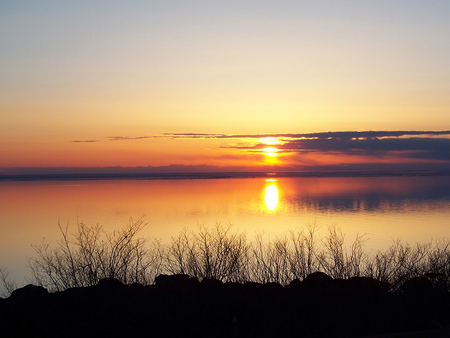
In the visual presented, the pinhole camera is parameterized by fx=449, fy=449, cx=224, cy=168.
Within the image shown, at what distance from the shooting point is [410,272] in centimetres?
1160

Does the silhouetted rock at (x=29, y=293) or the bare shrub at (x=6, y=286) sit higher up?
the silhouetted rock at (x=29, y=293)

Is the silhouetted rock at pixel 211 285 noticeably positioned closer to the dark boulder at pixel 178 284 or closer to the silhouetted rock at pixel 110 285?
the dark boulder at pixel 178 284

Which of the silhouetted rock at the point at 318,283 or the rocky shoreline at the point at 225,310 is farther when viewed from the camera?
the silhouetted rock at the point at 318,283

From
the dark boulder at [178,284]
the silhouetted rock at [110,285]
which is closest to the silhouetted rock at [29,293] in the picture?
the silhouetted rock at [110,285]

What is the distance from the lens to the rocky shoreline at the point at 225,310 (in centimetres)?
828

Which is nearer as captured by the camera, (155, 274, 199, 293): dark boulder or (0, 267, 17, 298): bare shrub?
(155, 274, 199, 293): dark boulder

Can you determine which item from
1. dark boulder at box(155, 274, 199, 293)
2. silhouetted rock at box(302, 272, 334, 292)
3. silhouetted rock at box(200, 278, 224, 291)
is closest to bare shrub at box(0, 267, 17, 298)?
dark boulder at box(155, 274, 199, 293)

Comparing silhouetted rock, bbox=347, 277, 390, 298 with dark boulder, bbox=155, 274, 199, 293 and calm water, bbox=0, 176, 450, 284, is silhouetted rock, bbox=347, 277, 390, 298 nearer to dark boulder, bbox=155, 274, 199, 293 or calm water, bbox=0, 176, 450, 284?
dark boulder, bbox=155, 274, 199, 293

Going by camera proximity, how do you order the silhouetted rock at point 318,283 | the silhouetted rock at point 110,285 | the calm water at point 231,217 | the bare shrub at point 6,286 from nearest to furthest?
the silhouetted rock at point 110,285 < the silhouetted rock at point 318,283 < the bare shrub at point 6,286 < the calm water at point 231,217

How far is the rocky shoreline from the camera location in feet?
27.2

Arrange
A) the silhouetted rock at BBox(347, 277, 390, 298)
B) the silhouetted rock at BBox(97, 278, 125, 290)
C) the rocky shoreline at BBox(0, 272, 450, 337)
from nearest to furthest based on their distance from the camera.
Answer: the rocky shoreline at BBox(0, 272, 450, 337) → the silhouetted rock at BBox(97, 278, 125, 290) → the silhouetted rock at BBox(347, 277, 390, 298)

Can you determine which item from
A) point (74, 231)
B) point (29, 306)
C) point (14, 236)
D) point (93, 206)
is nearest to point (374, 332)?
point (29, 306)

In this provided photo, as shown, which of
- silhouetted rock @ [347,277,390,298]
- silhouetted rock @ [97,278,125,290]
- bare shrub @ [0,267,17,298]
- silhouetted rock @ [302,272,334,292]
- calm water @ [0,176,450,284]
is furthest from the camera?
calm water @ [0,176,450,284]

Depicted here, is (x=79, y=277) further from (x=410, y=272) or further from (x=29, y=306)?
(x=410, y=272)
